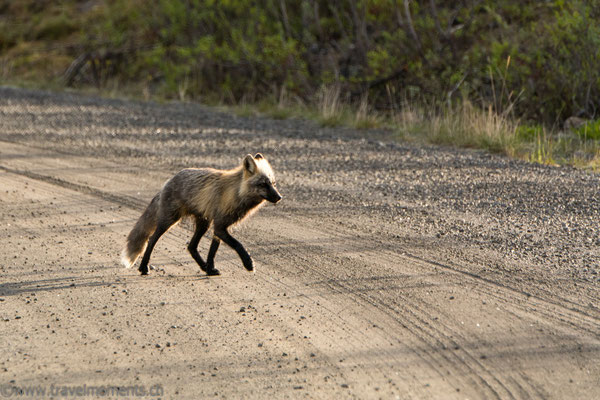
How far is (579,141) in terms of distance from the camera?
1275cm

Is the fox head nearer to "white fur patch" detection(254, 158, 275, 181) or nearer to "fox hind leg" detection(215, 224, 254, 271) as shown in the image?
"white fur patch" detection(254, 158, 275, 181)

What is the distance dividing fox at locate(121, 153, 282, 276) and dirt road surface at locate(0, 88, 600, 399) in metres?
0.21

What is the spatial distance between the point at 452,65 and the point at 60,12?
2366 cm

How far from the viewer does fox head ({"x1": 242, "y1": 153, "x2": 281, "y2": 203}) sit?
19.8 ft

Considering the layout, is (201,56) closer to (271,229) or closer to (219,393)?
(271,229)

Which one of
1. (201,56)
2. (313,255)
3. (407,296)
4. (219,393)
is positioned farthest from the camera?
(201,56)

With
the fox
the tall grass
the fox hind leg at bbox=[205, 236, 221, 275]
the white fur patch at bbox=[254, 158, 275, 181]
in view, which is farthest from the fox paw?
the tall grass

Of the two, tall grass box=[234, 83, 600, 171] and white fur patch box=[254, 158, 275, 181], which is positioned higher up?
white fur patch box=[254, 158, 275, 181]

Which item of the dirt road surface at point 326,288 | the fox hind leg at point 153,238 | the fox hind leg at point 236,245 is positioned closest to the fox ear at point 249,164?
the fox hind leg at point 236,245

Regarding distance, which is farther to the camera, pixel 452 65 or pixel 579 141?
pixel 452 65

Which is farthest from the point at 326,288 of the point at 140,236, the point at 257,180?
the point at 140,236

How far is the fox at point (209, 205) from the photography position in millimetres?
6094

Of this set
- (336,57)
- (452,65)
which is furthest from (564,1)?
(336,57)

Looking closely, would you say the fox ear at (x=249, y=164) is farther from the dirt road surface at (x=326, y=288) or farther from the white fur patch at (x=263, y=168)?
the dirt road surface at (x=326, y=288)
